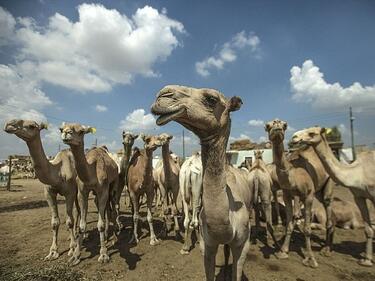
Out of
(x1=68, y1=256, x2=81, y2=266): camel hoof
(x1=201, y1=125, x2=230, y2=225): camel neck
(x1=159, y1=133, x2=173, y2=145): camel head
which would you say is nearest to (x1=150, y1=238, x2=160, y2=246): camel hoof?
(x1=68, y1=256, x2=81, y2=266): camel hoof

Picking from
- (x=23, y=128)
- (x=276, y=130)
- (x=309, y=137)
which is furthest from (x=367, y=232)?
(x=23, y=128)

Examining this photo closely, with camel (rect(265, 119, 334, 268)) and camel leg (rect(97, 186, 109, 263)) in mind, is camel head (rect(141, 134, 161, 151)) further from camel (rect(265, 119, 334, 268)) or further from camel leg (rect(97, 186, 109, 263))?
camel (rect(265, 119, 334, 268))

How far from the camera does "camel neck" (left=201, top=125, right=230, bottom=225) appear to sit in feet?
10.2

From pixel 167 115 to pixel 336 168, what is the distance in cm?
617

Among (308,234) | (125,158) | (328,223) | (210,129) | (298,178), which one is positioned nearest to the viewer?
(210,129)

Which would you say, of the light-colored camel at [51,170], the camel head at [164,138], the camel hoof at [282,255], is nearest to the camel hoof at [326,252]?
the camel hoof at [282,255]

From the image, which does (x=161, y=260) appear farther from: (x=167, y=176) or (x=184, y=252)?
(x=167, y=176)

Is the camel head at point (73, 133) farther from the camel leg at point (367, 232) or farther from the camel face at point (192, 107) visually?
the camel leg at point (367, 232)

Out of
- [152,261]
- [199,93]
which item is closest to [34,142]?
[152,261]

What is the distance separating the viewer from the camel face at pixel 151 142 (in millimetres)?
8359

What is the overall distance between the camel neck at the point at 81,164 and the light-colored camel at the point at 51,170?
0.93 meters

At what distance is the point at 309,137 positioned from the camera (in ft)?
23.4

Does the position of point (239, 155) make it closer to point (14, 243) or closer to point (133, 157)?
point (133, 157)

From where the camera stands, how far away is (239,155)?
120 feet
